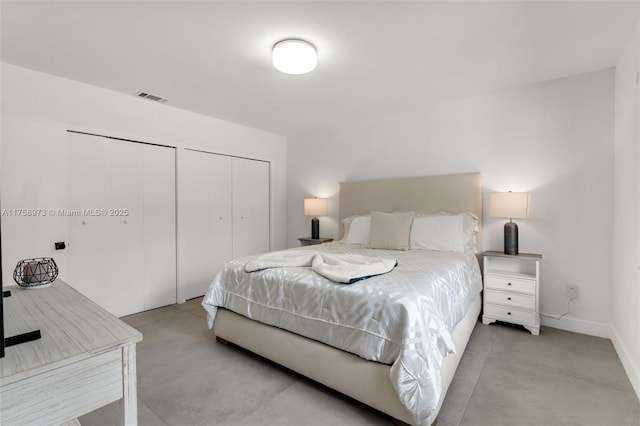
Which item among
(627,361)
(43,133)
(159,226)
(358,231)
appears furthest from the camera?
(358,231)

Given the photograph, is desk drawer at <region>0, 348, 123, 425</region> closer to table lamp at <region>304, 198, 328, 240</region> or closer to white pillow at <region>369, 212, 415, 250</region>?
white pillow at <region>369, 212, 415, 250</region>

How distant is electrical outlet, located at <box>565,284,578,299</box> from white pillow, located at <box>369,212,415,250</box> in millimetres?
1499

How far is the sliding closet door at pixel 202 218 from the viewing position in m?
3.76

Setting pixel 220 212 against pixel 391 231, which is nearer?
pixel 391 231

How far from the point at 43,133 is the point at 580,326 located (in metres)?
5.18

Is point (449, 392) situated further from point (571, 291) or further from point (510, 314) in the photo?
A: point (571, 291)

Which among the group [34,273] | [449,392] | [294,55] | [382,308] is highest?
[294,55]

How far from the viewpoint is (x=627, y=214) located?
7.24 feet

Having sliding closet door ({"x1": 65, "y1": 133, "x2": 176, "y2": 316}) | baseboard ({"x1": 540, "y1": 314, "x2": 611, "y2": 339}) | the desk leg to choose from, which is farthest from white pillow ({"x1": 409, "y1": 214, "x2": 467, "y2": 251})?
sliding closet door ({"x1": 65, "y1": 133, "x2": 176, "y2": 316})

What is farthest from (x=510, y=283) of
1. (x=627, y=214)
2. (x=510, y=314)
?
(x=627, y=214)

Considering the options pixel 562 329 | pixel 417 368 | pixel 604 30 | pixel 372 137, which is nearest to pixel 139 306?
pixel 417 368

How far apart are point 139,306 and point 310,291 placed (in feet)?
8.17

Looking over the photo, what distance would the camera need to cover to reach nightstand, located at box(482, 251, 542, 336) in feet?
8.89

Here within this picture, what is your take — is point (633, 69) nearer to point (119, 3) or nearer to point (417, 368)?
point (417, 368)
